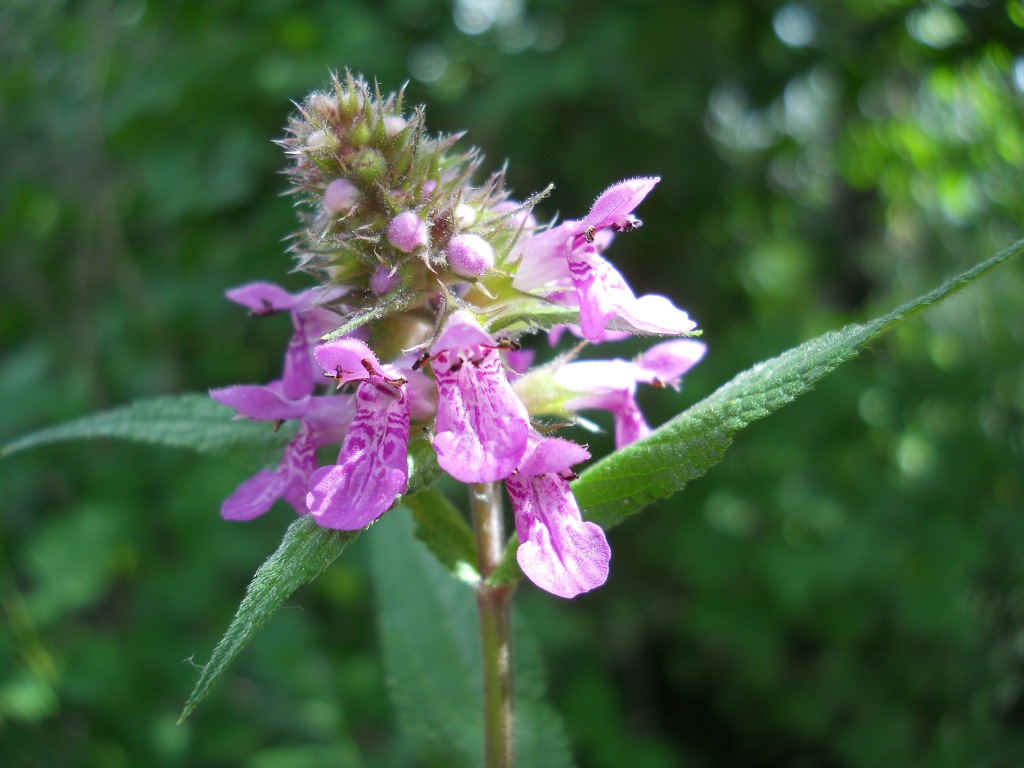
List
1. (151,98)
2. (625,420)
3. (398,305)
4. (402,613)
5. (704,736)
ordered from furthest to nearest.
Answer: (704,736) → (151,98) → (402,613) → (625,420) → (398,305)

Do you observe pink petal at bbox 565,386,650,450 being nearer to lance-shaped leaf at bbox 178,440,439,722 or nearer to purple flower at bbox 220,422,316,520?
lance-shaped leaf at bbox 178,440,439,722

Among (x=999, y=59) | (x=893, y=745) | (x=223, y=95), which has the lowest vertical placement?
(x=893, y=745)

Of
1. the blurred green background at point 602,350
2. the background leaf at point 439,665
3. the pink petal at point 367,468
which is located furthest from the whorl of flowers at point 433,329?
the blurred green background at point 602,350

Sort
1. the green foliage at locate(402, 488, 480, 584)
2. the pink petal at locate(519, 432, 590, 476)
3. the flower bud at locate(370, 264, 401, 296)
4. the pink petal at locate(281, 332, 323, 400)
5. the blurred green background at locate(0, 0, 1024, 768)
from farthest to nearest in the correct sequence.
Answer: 1. the blurred green background at locate(0, 0, 1024, 768)
2. the pink petal at locate(281, 332, 323, 400)
3. the green foliage at locate(402, 488, 480, 584)
4. the flower bud at locate(370, 264, 401, 296)
5. the pink petal at locate(519, 432, 590, 476)

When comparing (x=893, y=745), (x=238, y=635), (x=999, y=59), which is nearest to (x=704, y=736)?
(x=893, y=745)

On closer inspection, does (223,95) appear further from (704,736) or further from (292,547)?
(704,736)

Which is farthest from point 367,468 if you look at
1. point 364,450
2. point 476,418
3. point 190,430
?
point 190,430

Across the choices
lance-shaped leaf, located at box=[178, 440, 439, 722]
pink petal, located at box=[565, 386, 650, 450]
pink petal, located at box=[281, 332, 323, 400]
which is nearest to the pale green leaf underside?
pink petal, located at box=[565, 386, 650, 450]
